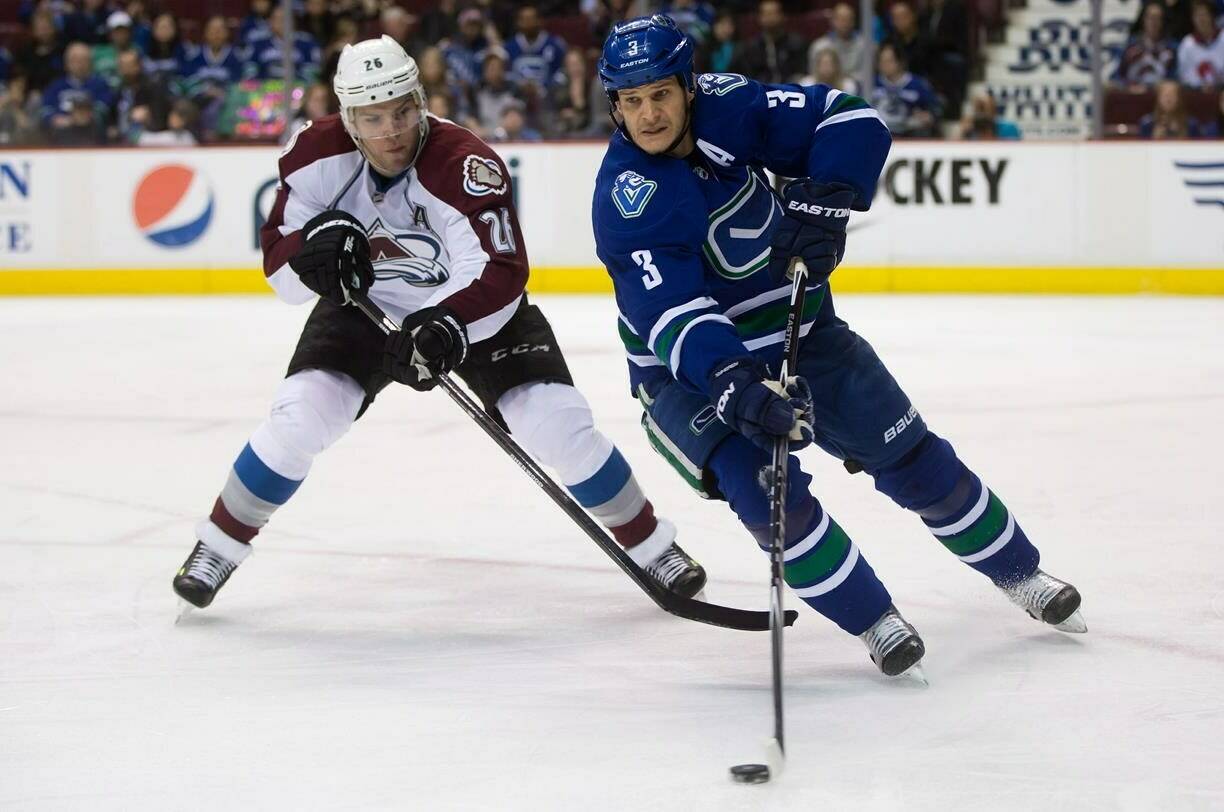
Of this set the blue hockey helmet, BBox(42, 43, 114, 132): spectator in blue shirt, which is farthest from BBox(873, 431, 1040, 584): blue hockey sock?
BBox(42, 43, 114, 132): spectator in blue shirt

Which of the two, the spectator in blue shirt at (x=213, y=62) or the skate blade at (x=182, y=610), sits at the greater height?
the skate blade at (x=182, y=610)

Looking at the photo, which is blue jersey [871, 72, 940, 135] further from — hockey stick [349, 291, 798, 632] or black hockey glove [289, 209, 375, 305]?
black hockey glove [289, 209, 375, 305]

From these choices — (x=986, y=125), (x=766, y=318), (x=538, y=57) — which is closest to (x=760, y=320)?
(x=766, y=318)

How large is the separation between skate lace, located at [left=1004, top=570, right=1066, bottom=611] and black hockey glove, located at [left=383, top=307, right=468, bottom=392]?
3.45 ft

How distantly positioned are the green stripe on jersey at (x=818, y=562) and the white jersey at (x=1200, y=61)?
6.32 meters

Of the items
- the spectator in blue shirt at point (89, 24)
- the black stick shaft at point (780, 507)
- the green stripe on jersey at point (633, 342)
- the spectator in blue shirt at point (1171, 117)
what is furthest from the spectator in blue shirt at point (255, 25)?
the black stick shaft at point (780, 507)

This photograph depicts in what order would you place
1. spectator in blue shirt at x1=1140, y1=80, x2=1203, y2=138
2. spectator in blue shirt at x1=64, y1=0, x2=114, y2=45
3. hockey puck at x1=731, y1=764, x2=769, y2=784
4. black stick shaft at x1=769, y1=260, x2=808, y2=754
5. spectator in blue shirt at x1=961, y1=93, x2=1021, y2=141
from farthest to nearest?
spectator in blue shirt at x1=64, y1=0, x2=114, y2=45
spectator in blue shirt at x1=961, y1=93, x2=1021, y2=141
spectator in blue shirt at x1=1140, y1=80, x2=1203, y2=138
black stick shaft at x1=769, y1=260, x2=808, y2=754
hockey puck at x1=731, y1=764, x2=769, y2=784

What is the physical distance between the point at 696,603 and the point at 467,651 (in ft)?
1.34

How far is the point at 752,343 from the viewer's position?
277 centimetres

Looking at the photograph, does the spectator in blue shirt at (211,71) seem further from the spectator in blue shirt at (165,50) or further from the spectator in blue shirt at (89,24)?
the spectator in blue shirt at (89,24)

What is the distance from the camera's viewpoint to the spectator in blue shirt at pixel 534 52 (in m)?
9.27

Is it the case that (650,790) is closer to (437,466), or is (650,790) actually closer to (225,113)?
(437,466)

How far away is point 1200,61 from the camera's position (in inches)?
324

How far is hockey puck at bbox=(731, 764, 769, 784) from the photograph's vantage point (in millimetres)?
2191
